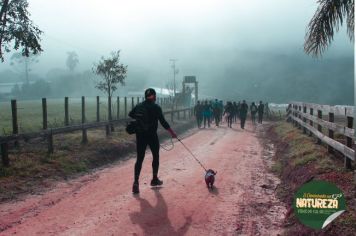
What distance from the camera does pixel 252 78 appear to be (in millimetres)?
183375

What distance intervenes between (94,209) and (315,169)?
4.61m

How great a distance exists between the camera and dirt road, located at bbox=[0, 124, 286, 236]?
6023 mm

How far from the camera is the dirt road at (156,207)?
602cm

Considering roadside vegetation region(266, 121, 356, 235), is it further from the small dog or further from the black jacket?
the black jacket

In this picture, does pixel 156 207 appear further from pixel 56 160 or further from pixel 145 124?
pixel 56 160

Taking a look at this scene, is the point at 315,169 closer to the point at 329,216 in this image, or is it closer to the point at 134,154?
the point at 329,216

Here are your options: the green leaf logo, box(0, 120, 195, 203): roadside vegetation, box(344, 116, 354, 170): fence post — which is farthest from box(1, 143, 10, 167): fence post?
the green leaf logo

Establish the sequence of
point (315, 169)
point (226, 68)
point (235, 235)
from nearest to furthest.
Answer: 1. point (235, 235)
2. point (315, 169)
3. point (226, 68)

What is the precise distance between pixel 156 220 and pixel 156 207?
0.68 metres

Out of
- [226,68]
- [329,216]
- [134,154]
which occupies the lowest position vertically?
[134,154]

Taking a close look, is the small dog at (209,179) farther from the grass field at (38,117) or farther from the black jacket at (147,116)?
the grass field at (38,117)

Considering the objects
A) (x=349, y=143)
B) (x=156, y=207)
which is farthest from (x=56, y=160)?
(x=349, y=143)

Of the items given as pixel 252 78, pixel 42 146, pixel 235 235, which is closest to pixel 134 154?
pixel 42 146

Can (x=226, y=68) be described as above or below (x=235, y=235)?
above
